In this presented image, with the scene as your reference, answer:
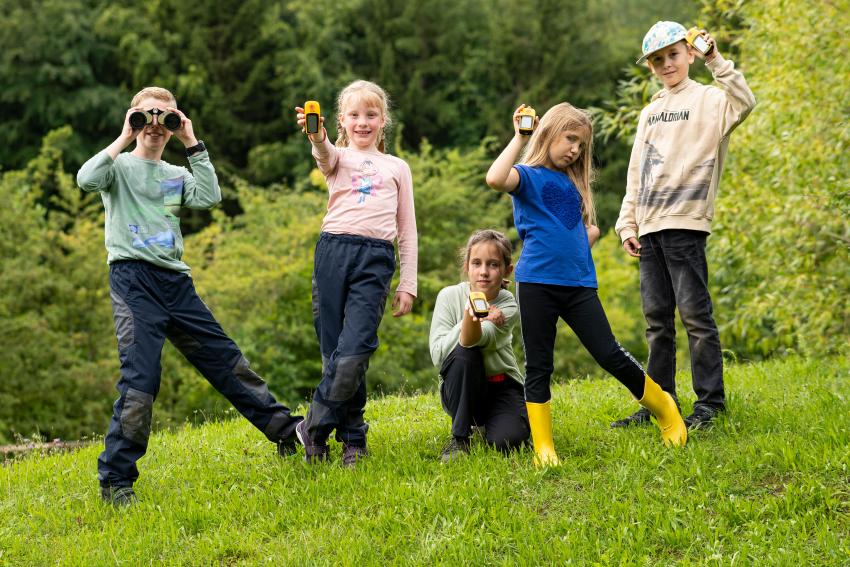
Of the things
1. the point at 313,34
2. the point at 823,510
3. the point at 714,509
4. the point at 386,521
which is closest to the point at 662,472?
the point at 714,509

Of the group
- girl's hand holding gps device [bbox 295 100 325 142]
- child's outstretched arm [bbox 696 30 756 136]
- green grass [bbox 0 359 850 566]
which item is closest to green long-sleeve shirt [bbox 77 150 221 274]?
girl's hand holding gps device [bbox 295 100 325 142]

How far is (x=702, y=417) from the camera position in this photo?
5.14 meters

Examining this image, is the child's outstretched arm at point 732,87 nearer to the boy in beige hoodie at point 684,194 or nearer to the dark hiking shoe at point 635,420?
the boy in beige hoodie at point 684,194

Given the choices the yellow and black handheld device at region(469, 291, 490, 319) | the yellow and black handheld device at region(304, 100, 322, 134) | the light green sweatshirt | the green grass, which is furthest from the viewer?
the light green sweatshirt

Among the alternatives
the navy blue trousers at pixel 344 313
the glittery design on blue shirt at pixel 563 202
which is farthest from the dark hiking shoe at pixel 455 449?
the glittery design on blue shirt at pixel 563 202

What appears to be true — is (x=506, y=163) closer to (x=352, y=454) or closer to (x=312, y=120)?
(x=312, y=120)

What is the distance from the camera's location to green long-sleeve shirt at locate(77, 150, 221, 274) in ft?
16.1

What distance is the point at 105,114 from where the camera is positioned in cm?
3061

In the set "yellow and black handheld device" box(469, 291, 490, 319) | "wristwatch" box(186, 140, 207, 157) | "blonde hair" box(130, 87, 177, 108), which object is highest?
→ "blonde hair" box(130, 87, 177, 108)

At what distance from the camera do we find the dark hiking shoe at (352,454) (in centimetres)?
503

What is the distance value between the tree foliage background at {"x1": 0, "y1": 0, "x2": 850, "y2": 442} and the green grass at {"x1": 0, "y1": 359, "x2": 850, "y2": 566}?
2.43 meters

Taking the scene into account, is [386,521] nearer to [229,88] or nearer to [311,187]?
[311,187]

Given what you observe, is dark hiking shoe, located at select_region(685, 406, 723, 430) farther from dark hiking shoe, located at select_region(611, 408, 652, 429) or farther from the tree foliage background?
the tree foliage background

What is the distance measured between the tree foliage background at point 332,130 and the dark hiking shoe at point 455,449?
7.85ft
